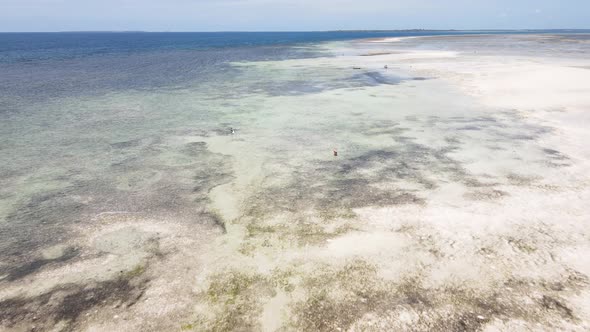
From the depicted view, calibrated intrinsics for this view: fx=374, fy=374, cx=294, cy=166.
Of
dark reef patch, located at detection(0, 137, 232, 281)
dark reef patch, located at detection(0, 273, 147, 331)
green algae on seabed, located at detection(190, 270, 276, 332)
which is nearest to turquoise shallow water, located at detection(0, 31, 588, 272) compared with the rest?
dark reef patch, located at detection(0, 137, 232, 281)

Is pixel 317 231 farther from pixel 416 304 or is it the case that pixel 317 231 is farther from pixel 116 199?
pixel 116 199

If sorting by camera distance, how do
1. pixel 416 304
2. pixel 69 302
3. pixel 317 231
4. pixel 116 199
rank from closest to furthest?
pixel 416 304, pixel 69 302, pixel 317 231, pixel 116 199

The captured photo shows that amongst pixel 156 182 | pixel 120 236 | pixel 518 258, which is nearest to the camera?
pixel 518 258

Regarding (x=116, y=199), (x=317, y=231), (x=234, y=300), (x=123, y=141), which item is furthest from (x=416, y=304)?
(x=123, y=141)

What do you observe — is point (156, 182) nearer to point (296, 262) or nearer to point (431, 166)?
point (296, 262)

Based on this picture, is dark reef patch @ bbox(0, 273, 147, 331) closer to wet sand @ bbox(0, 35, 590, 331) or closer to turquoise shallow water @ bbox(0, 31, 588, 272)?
wet sand @ bbox(0, 35, 590, 331)

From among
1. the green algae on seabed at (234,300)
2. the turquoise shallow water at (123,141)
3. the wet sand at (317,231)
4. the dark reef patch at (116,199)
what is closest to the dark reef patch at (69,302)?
the wet sand at (317,231)

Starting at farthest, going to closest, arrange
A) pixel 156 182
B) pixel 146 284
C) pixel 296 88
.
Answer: pixel 296 88 → pixel 156 182 → pixel 146 284

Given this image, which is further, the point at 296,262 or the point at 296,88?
the point at 296,88

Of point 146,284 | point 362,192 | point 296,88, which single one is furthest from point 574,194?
point 296,88
